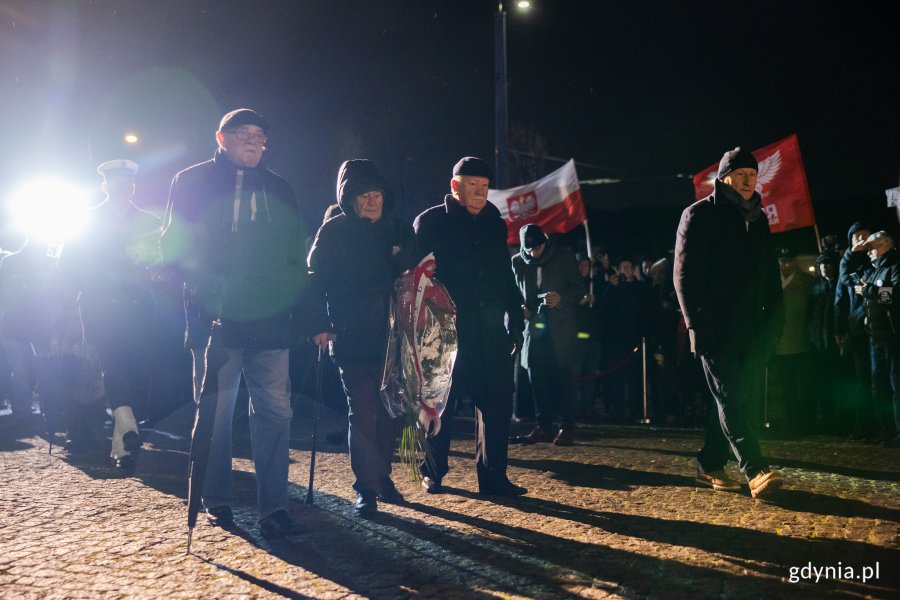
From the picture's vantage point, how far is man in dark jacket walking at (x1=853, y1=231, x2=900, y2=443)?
8.11 metres

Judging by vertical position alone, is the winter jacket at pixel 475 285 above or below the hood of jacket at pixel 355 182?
below

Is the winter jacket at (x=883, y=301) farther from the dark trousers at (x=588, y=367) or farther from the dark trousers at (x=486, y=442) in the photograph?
the dark trousers at (x=486, y=442)

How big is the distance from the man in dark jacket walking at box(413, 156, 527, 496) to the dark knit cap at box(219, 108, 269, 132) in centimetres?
155

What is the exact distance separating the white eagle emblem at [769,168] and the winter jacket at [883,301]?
2.72 metres

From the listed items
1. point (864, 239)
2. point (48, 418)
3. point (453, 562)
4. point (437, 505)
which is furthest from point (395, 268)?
point (864, 239)

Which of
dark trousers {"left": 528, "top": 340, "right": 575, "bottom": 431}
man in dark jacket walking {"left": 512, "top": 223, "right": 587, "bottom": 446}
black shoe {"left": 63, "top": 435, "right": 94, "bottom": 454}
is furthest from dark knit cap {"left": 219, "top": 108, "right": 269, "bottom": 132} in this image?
black shoe {"left": 63, "top": 435, "right": 94, "bottom": 454}

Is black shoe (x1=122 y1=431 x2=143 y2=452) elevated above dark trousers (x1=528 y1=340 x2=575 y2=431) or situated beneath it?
situated beneath

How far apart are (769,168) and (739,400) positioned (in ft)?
20.4

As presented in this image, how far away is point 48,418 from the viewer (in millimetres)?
8492

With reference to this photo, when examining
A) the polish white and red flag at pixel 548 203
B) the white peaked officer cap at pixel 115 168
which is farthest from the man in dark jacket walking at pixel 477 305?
the polish white and red flag at pixel 548 203

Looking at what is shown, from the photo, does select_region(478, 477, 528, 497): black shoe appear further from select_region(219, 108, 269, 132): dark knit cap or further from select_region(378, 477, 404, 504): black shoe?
select_region(219, 108, 269, 132): dark knit cap

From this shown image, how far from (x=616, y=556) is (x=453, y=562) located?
81cm

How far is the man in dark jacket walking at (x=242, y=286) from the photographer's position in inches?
190

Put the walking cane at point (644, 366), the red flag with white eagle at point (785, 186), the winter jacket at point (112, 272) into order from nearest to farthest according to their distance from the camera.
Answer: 1. the winter jacket at point (112, 272)
2. the walking cane at point (644, 366)
3. the red flag with white eagle at point (785, 186)
